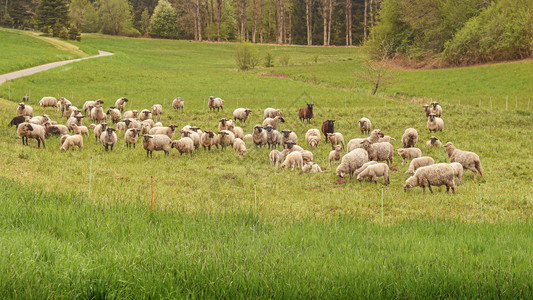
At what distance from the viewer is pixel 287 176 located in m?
18.5

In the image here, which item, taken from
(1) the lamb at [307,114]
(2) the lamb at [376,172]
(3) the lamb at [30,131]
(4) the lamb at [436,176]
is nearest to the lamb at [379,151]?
(2) the lamb at [376,172]

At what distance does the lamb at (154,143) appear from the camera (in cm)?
2184

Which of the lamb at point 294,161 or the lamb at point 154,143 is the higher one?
the lamb at point 154,143

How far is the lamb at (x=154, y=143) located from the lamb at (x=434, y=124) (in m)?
16.4

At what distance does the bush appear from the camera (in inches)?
3275

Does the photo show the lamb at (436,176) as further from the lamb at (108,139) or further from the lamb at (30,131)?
the lamb at (30,131)

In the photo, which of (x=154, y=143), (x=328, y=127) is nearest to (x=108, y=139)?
(x=154, y=143)

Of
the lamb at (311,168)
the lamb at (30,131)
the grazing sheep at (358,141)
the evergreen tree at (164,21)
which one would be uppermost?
the evergreen tree at (164,21)

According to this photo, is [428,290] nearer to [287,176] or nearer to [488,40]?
[287,176]

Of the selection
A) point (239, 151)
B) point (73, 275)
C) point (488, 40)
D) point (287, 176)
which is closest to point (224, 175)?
point (287, 176)

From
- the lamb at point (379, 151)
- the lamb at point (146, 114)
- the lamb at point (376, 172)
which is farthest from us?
the lamb at point (146, 114)

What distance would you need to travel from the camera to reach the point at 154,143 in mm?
21984

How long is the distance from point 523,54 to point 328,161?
56.2m

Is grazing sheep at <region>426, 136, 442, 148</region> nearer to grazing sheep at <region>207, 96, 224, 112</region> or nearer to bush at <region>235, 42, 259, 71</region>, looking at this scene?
grazing sheep at <region>207, 96, 224, 112</region>
